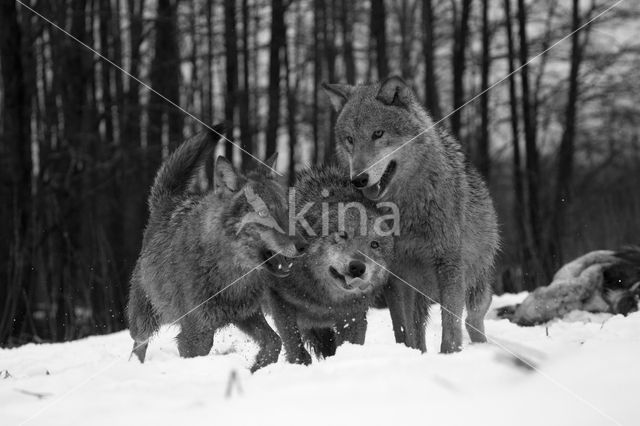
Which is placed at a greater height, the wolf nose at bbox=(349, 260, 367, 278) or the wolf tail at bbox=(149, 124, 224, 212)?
the wolf tail at bbox=(149, 124, 224, 212)

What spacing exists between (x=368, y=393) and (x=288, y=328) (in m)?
2.67

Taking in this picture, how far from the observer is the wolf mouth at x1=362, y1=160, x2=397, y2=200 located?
17.4 ft

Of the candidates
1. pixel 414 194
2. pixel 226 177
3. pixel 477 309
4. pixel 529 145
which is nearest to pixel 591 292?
pixel 477 309

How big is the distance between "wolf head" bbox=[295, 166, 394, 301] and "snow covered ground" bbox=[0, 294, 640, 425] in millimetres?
1528

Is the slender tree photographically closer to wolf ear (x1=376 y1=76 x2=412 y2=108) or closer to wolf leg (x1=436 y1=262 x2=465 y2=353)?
wolf ear (x1=376 y1=76 x2=412 y2=108)

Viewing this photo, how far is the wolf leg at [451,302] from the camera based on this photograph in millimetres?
5148

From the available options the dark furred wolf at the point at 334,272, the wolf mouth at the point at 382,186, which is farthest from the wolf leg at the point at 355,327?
the wolf mouth at the point at 382,186

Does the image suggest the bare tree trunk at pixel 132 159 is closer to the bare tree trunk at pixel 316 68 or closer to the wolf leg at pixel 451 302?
the bare tree trunk at pixel 316 68

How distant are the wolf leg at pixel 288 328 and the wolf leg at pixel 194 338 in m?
0.56

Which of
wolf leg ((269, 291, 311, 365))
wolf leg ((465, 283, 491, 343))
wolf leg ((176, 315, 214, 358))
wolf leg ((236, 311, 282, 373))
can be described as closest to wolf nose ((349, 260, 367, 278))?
wolf leg ((269, 291, 311, 365))

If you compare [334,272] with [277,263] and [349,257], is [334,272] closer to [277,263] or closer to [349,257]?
[349,257]

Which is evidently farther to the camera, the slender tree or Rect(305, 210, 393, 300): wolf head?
the slender tree

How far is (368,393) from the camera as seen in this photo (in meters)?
2.72

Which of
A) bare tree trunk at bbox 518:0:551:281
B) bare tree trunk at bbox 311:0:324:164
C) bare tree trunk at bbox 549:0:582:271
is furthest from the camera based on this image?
bare tree trunk at bbox 311:0:324:164
